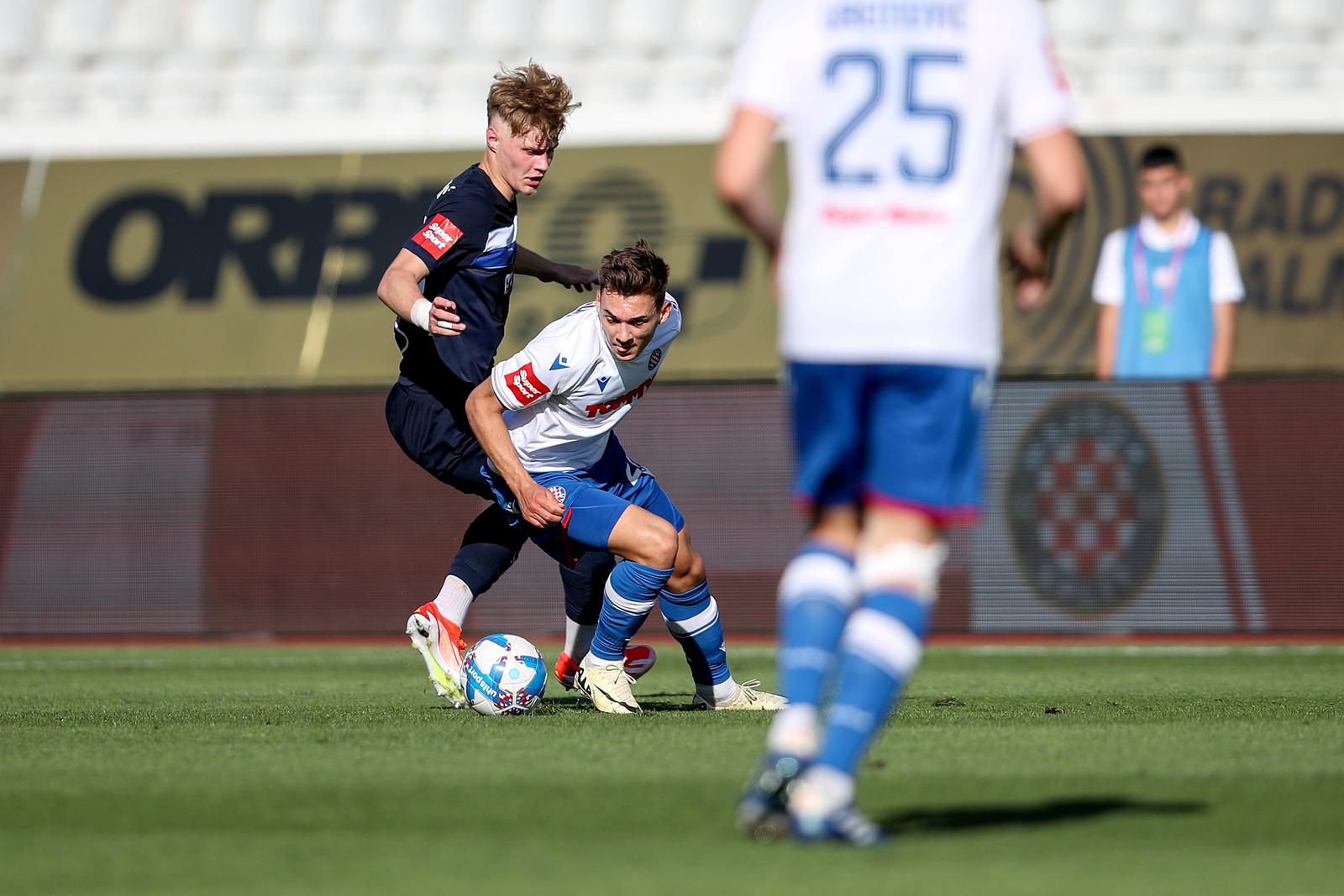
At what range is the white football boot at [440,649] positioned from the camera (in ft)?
20.1

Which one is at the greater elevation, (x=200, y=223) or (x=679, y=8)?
(x=679, y=8)

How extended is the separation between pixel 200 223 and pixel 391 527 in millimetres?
5567

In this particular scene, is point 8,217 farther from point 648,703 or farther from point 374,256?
point 648,703

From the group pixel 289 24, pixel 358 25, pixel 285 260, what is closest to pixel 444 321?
pixel 285 260

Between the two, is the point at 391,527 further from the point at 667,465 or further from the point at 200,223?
the point at 200,223

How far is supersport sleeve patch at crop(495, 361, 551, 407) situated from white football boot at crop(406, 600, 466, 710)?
837 mm

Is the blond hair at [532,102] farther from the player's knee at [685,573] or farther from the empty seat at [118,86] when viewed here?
the empty seat at [118,86]

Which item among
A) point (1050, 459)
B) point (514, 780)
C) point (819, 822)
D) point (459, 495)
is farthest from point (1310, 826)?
point (459, 495)

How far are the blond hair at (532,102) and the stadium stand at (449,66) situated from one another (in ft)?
28.2

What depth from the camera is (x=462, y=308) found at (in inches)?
248

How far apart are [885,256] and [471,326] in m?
3.12

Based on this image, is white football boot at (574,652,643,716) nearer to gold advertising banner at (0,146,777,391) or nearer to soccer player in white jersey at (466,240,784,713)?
soccer player in white jersey at (466,240,784,713)

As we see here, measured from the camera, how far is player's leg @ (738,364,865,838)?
3.37 meters

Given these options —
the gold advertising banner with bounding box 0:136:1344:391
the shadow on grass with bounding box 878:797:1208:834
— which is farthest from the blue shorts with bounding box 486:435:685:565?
the gold advertising banner with bounding box 0:136:1344:391
